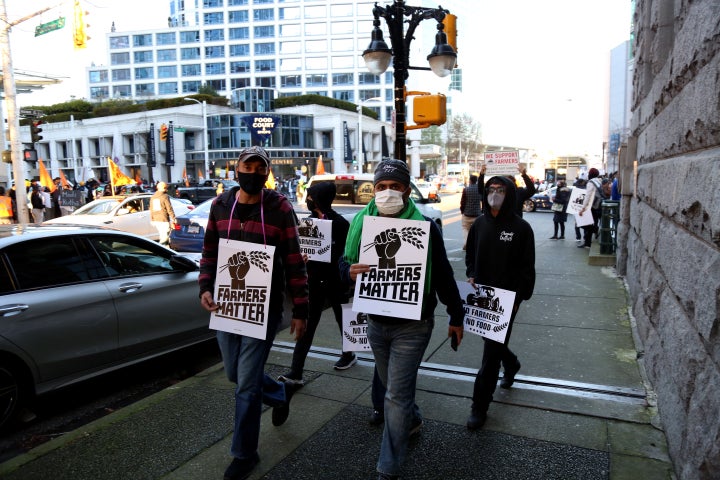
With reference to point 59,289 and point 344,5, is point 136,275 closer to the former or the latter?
point 59,289

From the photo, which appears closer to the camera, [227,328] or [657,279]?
[227,328]

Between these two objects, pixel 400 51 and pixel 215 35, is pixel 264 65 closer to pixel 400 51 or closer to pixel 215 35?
pixel 215 35

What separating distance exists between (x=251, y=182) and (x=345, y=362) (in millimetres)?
2468

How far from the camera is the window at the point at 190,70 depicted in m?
95.3

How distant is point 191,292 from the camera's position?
573 cm

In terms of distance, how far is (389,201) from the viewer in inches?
129

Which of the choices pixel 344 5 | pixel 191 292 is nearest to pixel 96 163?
pixel 344 5

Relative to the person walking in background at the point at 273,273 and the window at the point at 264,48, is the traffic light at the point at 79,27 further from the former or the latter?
the window at the point at 264,48

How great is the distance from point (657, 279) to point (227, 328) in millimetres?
3379

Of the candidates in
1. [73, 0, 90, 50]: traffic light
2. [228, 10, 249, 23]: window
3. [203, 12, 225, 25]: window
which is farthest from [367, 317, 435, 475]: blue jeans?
[203, 12, 225, 25]: window

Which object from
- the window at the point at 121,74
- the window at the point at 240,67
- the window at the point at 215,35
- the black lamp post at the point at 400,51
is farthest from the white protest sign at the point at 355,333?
the window at the point at 121,74

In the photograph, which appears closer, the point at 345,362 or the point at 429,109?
the point at 345,362

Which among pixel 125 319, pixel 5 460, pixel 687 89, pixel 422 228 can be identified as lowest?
pixel 5 460

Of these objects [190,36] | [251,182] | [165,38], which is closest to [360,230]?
[251,182]
